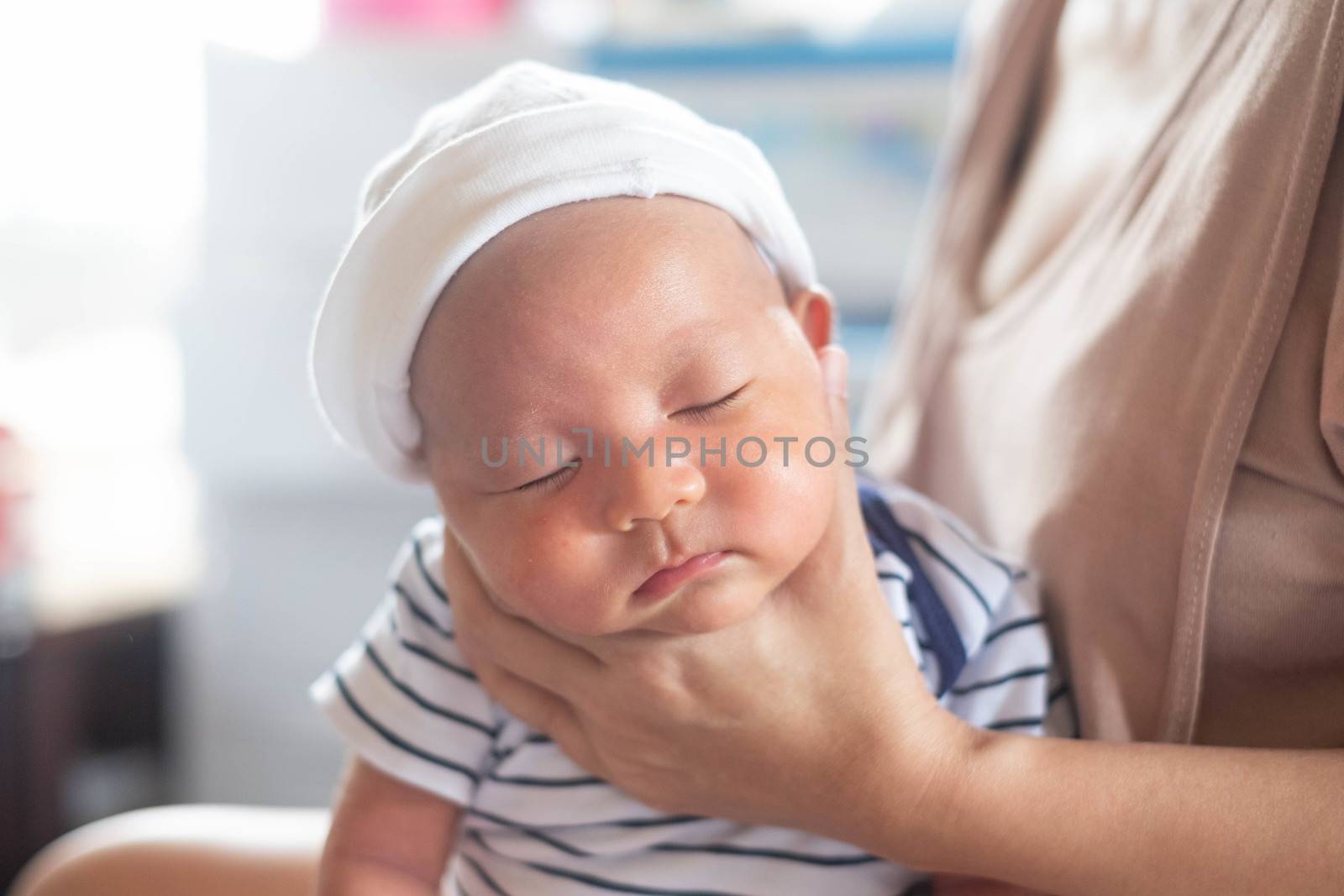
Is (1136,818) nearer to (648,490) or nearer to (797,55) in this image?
(648,490)

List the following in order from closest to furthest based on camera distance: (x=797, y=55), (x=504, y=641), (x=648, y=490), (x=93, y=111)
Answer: (x=648, y=490) < (x=504, y=641) < (x=797, y=55) < (x=93, y=111)

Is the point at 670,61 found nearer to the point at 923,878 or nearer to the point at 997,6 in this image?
the point at 997,6

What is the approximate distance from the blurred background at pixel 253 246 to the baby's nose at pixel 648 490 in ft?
3.62

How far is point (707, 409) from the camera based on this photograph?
66cm

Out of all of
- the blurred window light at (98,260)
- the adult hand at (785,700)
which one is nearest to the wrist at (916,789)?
the adult hand at (785,700)

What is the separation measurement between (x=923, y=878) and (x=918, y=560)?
22cm

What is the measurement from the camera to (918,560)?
0.81 meters

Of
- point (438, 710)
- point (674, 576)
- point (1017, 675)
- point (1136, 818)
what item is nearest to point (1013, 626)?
point (1017, 675)

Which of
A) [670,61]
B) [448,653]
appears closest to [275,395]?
[670,61]

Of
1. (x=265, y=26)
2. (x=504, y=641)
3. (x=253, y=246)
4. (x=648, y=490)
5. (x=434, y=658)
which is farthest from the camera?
(x=265, y=26)

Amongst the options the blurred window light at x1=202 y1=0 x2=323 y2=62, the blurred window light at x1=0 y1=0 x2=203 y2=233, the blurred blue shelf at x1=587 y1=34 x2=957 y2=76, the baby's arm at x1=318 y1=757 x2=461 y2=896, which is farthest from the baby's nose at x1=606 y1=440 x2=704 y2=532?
the blurred window light at x1=0 y1=0 x2=203 y2=233

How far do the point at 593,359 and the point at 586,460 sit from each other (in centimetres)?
6

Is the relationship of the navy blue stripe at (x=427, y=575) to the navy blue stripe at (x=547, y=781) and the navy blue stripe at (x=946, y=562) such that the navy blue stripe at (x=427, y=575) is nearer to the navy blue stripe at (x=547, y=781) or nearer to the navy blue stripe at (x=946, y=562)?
the navy blue stripe at (x=547, y=781)

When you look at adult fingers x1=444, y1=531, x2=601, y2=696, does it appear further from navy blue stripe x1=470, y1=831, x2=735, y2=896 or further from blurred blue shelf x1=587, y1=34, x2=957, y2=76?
blurred blue shelf x1=587, y1=34, x2=957, y2=76
